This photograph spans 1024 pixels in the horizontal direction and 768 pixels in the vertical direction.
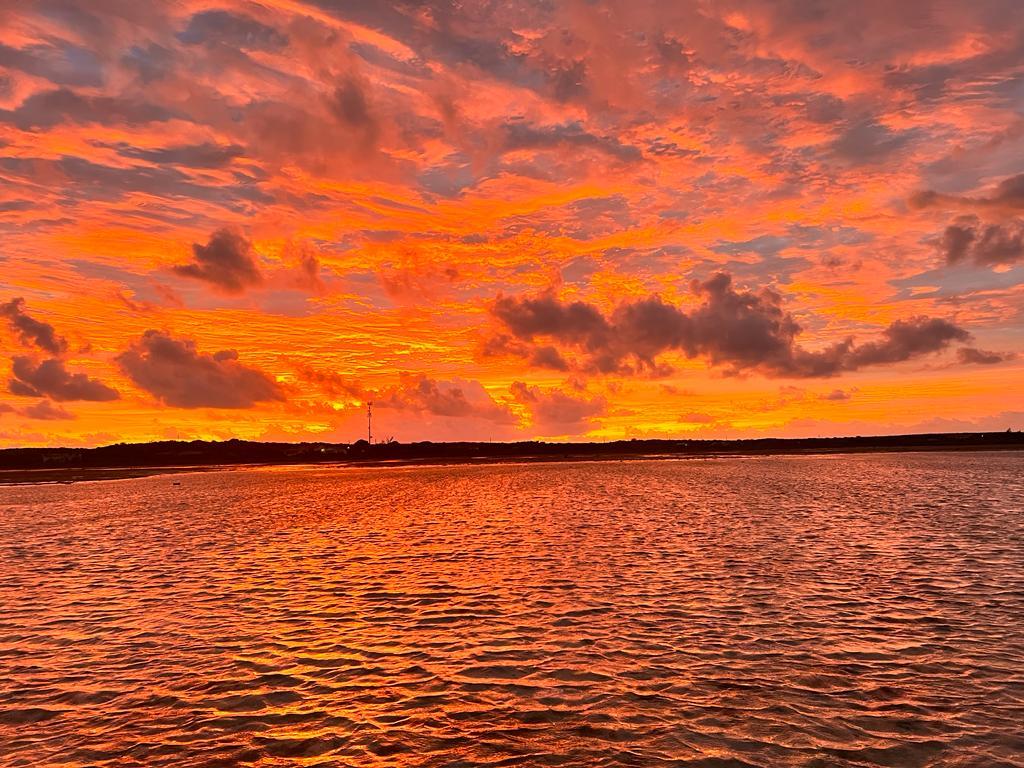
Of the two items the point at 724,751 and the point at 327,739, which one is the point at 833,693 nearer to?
Answer: the point at 724,751

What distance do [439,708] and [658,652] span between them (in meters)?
7.77

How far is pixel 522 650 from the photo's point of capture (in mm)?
21703

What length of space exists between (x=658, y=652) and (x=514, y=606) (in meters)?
8.18

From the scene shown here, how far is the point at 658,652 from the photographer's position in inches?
832

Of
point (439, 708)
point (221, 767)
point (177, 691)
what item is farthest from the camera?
point (177, 691)

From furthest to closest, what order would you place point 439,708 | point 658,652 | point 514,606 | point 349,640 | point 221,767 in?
point 514,606
point 349,640
point 658,652
point 439,708
point 221,767

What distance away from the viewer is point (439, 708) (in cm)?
1702

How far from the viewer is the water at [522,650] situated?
48.9ft

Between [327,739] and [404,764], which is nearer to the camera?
[404,764]

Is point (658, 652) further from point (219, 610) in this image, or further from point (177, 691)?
point (219, 610)

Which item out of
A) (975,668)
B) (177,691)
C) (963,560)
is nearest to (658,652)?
(975,668)

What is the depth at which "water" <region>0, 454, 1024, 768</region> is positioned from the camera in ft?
48.9

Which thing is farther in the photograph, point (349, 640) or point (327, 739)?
point (349, 640)

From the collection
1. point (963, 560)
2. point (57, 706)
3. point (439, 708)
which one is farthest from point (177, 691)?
point (963, 560)
